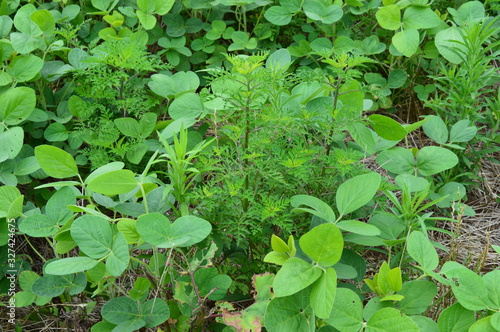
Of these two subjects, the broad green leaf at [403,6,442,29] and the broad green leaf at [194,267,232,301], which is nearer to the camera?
the broad green leaf at [194,267,232,301]

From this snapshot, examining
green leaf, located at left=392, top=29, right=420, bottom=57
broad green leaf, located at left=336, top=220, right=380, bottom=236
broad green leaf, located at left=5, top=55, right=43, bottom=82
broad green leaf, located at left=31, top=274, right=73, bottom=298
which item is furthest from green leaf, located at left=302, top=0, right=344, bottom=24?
broad green leaf, located at left=31, top=274, right=73, bottom=298

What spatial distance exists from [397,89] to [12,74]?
1742 millimetres

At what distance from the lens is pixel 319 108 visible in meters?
1.53

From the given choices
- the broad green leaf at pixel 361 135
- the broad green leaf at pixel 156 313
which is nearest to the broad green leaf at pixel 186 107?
the broad green leaf at pixel 361 135

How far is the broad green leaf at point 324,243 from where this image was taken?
1121mm

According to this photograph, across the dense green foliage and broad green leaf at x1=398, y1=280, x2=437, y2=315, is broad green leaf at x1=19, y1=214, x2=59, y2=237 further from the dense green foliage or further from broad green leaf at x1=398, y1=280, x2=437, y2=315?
broad green leaf at x1=398, y1=280, x2=437, y2=315

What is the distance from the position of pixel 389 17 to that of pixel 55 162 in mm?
1510

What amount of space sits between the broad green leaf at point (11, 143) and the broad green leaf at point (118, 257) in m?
0.62

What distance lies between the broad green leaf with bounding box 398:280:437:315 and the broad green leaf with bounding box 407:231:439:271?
0.05 m

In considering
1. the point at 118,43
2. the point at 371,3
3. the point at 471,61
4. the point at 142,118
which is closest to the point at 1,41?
the point at 118,43

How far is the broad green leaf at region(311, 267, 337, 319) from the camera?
1078mm

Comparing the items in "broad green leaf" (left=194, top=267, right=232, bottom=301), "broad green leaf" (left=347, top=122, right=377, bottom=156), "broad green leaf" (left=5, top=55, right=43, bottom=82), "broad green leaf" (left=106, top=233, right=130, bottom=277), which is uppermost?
"broad green leaf" (left=5, top=55, right=43, bottom=82)

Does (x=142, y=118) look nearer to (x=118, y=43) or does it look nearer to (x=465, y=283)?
(x=118, y=43)

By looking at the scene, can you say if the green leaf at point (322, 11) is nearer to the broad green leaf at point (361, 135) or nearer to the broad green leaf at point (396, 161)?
the broad green leaf at point (396, 161)
